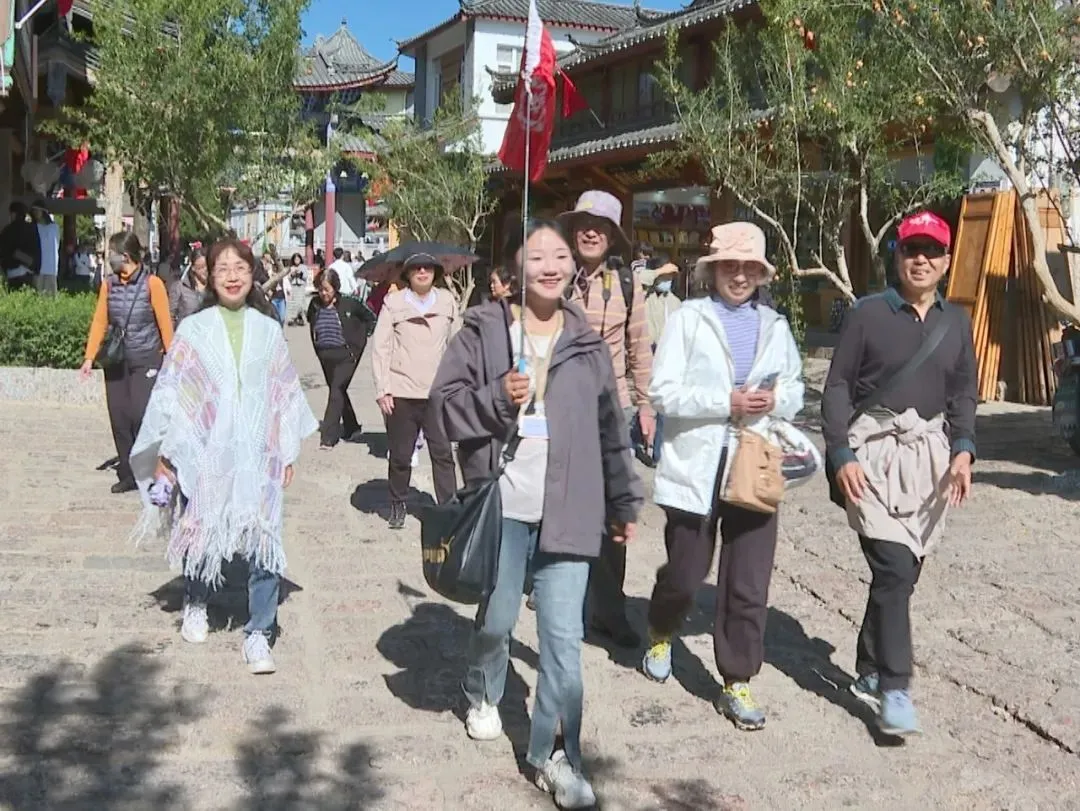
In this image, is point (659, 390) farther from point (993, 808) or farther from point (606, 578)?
point (993, 808)

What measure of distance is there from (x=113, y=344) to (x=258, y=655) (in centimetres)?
378

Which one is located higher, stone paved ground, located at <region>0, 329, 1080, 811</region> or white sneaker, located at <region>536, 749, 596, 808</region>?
white sneaker, located at <region>536, 749, 596, 808</region>

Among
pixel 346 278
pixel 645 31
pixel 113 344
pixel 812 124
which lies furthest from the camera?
pixel 645 31

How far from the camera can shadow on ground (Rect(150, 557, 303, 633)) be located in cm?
539

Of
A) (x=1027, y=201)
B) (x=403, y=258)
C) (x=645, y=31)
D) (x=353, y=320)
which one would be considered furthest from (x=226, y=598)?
(x=645, y=31)

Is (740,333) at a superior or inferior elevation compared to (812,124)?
inferior

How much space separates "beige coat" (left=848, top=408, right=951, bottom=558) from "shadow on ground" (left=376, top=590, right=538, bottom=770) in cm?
135

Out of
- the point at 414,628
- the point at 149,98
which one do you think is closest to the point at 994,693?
the point at 414,628

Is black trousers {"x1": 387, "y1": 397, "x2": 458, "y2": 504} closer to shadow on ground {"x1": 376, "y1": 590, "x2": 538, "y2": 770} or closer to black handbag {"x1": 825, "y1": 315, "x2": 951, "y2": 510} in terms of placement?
shadow on ground {"x1": 376, "y1": 590, "x2": 538, "y2": 770}

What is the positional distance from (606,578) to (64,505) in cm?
399

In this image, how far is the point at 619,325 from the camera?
532cm

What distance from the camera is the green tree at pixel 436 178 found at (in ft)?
90.5

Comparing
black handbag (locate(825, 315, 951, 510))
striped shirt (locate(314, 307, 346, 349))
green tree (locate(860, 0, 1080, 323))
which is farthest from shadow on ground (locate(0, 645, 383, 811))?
green tree (locate(860, 0, 1080, 323))

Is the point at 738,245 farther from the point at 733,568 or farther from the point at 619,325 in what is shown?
the point at 619,325
